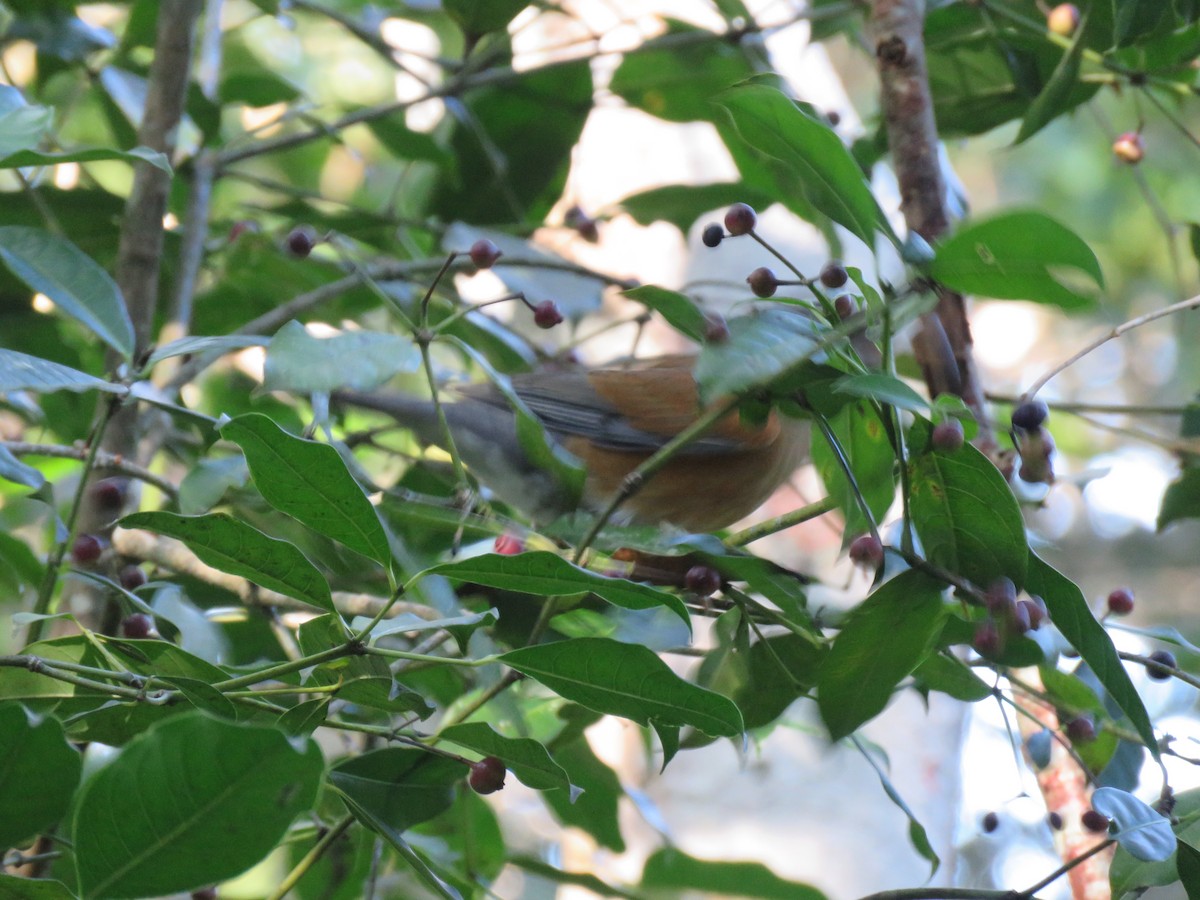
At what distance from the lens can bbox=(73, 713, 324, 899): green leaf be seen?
743 mm

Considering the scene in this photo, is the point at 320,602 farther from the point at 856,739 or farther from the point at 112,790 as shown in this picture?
the point at 856,739

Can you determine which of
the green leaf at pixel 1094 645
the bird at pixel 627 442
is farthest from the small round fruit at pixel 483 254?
the bird at pixel 627 442

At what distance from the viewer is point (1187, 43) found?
1800 millimetres

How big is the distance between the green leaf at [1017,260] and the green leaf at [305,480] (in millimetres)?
566

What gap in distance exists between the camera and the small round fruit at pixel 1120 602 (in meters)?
1.56

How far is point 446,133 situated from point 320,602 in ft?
5.30

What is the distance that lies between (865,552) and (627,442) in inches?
55.4

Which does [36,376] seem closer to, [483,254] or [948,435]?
[483,254]

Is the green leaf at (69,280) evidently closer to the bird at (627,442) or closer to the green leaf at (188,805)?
the green leaf at (188,805)

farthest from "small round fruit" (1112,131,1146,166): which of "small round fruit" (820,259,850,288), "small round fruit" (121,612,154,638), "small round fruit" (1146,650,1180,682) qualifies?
"small round fruit" (121,612,154,638)

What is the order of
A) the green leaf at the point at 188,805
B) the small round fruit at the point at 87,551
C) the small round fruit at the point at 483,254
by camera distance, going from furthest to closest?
the small round fruit at the point at 87,551, the small round fruit at the point at 483,254, the green leaf at the point at 188,805

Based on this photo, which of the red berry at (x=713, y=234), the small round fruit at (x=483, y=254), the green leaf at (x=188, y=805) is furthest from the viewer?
the small round fruit at (x=483, y=254)

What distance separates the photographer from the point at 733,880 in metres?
1.77

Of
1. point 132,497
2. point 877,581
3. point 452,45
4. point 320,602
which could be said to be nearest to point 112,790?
point 320,602
